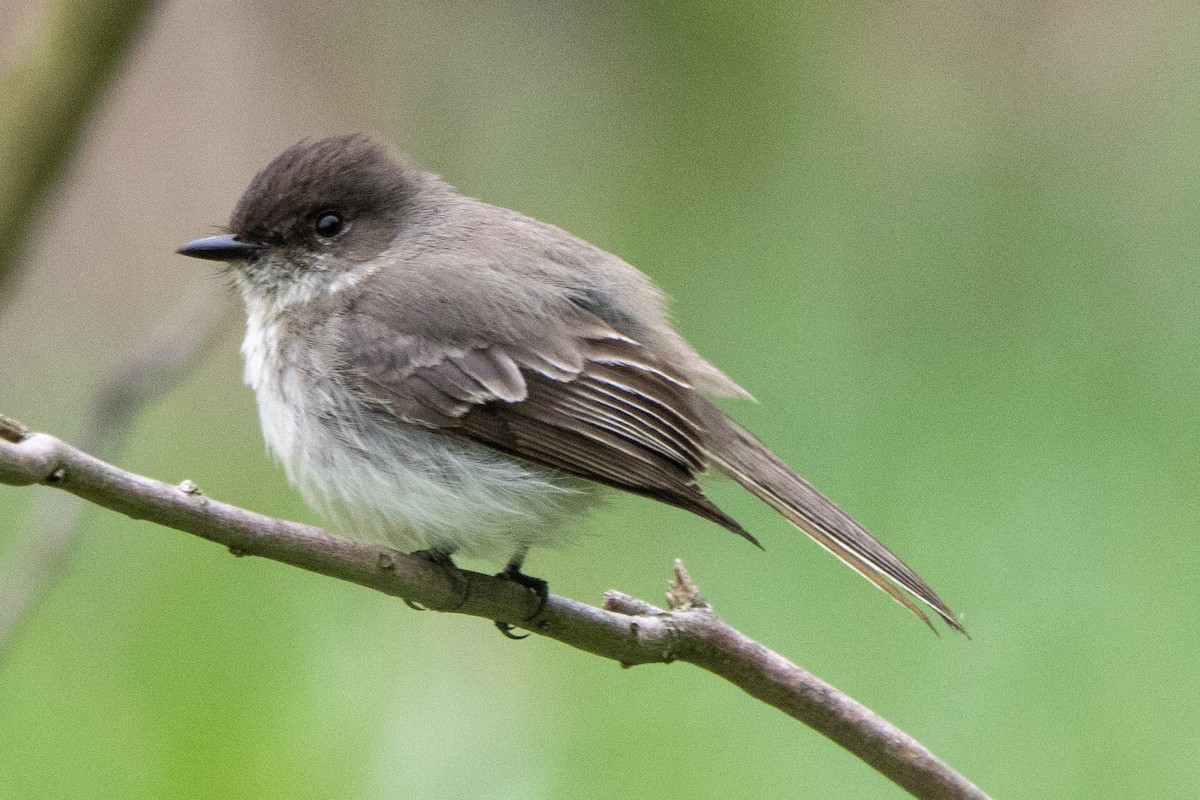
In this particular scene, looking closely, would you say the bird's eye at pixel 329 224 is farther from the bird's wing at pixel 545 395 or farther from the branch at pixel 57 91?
the branch at pixel 57 91

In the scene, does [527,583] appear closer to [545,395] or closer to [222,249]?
[545,395]

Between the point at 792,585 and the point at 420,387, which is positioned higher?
the point at 420,387

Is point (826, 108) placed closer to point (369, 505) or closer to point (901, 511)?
point (901, 511)

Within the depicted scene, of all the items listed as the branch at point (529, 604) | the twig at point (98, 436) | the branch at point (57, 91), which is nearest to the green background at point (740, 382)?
the branch at point (57, 91)

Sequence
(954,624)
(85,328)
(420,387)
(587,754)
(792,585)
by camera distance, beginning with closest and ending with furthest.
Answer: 1. (954,624)
2. (420,387)
3. (587,754)
4. (792,585)
5. (85,328)

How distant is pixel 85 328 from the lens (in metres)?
6.03

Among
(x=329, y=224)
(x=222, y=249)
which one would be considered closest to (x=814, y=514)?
(x=329, y=224)

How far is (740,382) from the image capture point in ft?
16.8

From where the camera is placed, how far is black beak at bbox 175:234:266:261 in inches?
140

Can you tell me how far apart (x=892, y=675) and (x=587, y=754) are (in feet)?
2.56

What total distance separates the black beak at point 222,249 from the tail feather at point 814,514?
1.13 m

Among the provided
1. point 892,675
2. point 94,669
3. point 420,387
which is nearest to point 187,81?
point 94,669

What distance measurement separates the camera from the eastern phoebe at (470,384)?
3205 mm

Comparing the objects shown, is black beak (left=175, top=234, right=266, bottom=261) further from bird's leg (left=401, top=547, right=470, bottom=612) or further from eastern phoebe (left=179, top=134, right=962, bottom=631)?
bird's leg (left=401, top=547, right=470, bottom=612)
